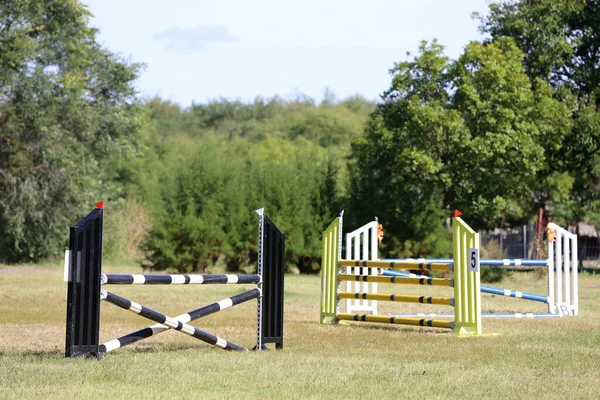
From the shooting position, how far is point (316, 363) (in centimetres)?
796

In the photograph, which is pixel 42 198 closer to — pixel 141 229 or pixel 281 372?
pixel 141 229

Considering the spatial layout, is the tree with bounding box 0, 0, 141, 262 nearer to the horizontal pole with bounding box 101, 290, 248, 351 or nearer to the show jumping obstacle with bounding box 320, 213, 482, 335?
the show jumping obstacle with bounding box 320, 213, 482, 335

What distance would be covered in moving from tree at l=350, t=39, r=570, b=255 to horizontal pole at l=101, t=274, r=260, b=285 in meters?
20.8

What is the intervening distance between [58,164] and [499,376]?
82.0ft

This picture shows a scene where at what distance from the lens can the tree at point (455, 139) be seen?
29.6 meters

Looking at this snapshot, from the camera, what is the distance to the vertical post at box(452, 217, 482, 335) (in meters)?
10.6

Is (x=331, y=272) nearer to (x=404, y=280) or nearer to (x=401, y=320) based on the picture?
(x=404, y=280)

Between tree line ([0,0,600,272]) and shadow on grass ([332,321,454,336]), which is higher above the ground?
tree line ([0,0,600,272])

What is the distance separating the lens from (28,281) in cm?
2281

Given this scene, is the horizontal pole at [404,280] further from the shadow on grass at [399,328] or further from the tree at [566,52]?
the tree at [566,52]

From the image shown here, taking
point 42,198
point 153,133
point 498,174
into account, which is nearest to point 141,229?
point 42,198

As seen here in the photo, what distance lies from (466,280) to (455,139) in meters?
18.9

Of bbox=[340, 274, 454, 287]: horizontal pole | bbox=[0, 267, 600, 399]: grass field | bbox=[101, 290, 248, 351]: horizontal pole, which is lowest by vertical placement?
bbox=[0, 267, 600, 399]: grass field

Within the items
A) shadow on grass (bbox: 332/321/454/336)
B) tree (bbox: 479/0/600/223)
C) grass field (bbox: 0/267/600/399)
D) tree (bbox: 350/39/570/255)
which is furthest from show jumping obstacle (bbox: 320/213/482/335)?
tree (bbox: 479/0/600/223)
